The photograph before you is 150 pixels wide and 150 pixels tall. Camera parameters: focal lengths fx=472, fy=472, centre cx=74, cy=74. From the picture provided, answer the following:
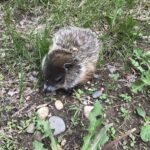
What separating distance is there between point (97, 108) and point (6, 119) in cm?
82

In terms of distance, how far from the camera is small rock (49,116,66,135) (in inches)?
160

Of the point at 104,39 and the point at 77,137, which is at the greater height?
the point at 104,39

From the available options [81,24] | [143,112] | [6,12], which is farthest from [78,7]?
[143,112]

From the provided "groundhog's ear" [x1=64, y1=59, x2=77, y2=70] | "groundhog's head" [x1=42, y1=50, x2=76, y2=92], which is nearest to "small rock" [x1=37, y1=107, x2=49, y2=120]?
"groundhog's head" [x1=42, y1=50, x2=76, y2=92]

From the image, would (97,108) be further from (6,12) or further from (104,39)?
(6,12)

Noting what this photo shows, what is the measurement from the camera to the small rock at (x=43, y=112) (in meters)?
4.20

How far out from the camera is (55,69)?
425 cm

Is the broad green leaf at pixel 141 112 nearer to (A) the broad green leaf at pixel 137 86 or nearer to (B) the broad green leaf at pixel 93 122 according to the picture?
(A) the broad green leaf at pixel 137 86

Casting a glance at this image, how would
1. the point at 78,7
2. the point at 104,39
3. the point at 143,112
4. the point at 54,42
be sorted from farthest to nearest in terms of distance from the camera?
the point at 78,7
the point at 104,39
the point at 54,42
the point at 143,112

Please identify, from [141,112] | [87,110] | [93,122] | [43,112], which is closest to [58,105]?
[43,112]

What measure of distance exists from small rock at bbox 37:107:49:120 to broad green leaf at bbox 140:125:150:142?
86 cm

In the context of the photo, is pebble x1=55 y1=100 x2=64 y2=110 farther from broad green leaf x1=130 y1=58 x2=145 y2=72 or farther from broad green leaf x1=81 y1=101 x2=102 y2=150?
broad green leaf x1=130 y1=58 x2=145 y2=72

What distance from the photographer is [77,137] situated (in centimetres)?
407

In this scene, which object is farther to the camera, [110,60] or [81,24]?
[81,24]
